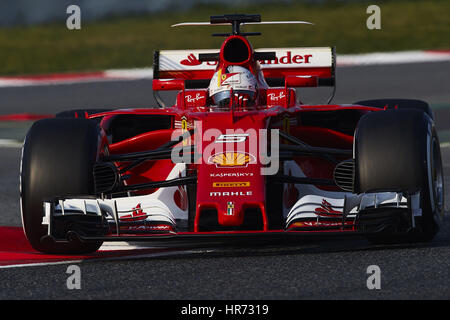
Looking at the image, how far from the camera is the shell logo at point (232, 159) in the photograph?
20.7ft

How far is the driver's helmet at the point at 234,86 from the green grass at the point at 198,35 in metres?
11.5

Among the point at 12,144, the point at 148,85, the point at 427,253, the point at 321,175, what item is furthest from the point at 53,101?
the point at 427,253

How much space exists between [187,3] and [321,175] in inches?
675

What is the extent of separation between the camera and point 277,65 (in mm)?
8898

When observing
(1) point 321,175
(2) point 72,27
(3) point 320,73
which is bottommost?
(1) point 321,175

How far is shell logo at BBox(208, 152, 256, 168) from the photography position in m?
6.32

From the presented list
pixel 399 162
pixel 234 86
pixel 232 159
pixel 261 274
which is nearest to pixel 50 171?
pixel 232 159

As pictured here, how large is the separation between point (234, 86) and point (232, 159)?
129 centimetres

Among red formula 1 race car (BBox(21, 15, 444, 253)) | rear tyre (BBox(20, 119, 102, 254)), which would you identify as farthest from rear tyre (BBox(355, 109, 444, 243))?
rear tyre (BBox(20, 119, 102, 254))

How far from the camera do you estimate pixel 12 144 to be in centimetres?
1203

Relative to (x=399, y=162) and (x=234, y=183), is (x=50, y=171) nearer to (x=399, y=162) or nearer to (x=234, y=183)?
(x=234, y=183)

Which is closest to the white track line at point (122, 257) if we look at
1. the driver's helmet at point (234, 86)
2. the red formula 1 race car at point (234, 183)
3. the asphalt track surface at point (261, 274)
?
the asphalt track surface at point (261, 274)

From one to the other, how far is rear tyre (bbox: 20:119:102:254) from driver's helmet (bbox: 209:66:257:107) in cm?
135

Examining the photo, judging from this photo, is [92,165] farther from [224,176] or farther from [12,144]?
[12,144]
